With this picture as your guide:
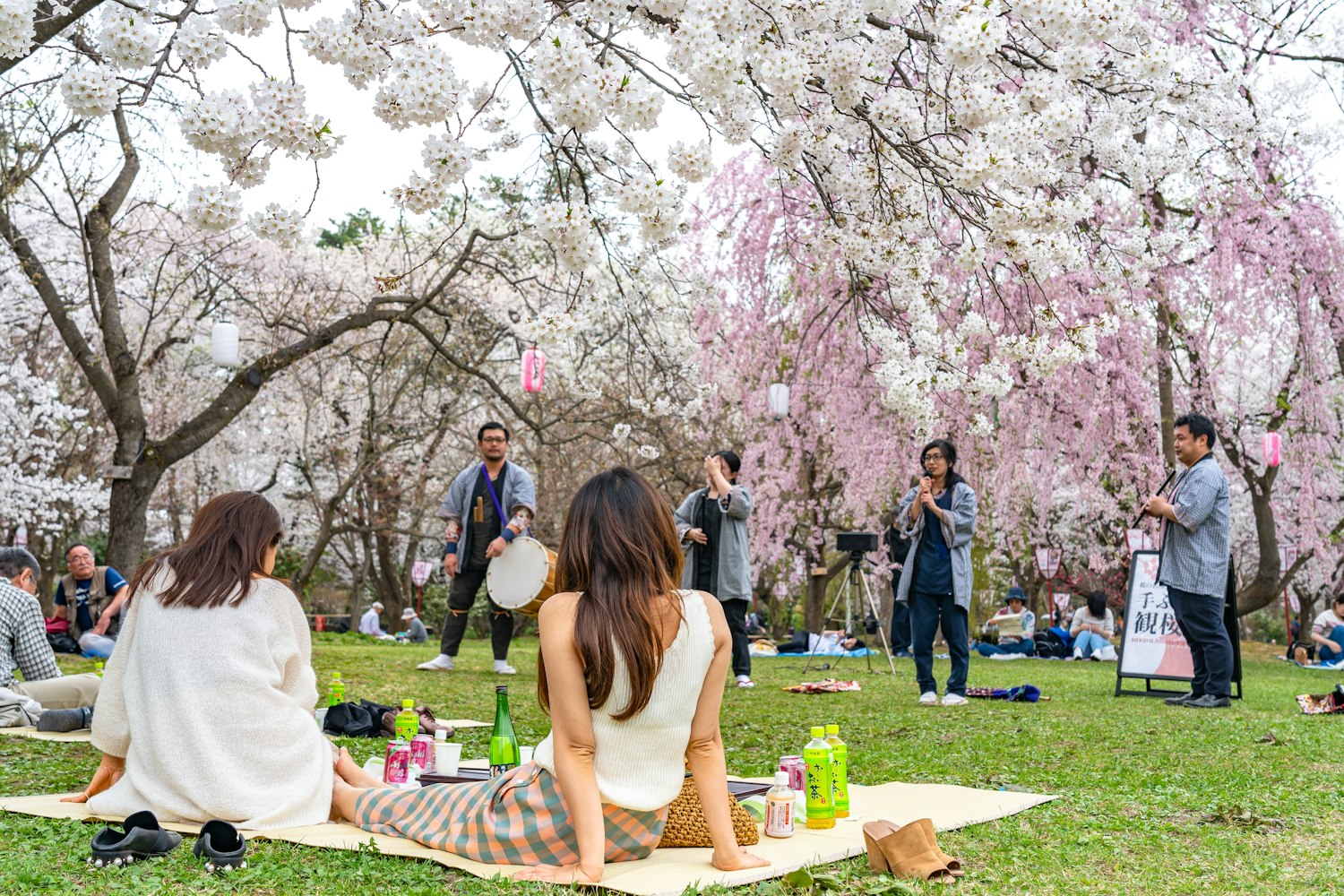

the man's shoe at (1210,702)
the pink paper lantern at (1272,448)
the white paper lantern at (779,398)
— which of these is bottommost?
the man's shoe at (1210,702)

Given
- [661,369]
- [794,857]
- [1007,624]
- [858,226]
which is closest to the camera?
[794,857]

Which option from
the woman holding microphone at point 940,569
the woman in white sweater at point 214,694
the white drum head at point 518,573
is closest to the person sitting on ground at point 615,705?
the woman in white sweater at point 214,694

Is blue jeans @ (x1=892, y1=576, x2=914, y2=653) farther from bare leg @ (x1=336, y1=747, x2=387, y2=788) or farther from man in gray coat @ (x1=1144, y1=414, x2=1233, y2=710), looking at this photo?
bare leg @ (x1=336, y1=747, x2=387, y2=788)

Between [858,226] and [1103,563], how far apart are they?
1397cm

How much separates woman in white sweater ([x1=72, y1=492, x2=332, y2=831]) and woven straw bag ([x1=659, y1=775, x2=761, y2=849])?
1079 mm

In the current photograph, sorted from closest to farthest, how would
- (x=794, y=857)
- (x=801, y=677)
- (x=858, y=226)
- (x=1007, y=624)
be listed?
(x=794, y=857)
(x=858, y=226)
(x=801, y=677)
(x=1007, y=624)

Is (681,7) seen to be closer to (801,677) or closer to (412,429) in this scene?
(801,677)

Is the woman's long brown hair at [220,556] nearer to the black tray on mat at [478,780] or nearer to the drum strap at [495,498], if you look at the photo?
the black tray on mat at [478,780]

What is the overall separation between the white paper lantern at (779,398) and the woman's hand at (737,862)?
1183 centimetres

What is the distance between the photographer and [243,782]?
3.48 metres

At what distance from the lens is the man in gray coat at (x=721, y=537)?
8047mm

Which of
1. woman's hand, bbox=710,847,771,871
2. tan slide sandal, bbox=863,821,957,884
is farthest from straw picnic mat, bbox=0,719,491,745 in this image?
tan slide sandal, bbox=863,821,957,884

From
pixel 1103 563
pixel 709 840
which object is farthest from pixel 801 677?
pixel 1103 563

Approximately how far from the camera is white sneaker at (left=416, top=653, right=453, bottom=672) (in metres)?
9.23
